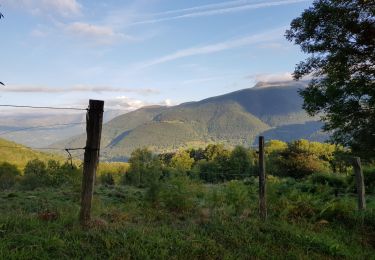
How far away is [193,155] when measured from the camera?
424 feet

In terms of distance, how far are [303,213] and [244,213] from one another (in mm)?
2325

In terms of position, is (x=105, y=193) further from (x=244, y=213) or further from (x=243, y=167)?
(x=243, y=167)

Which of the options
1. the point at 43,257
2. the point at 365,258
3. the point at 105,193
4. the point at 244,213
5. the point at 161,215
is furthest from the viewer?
the point at 105,193

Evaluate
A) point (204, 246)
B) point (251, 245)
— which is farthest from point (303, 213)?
point (204, 246)

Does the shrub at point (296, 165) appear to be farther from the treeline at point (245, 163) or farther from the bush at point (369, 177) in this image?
the bush at point (369, 177)

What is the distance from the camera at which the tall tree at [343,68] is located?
680 inches

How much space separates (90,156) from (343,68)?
13.3 meters

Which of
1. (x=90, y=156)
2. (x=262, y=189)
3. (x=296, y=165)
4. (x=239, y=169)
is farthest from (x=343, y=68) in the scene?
(x=239, y=169)

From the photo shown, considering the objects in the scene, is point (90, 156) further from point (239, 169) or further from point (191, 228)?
Result: point (239, 169)

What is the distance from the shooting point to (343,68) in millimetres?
18203

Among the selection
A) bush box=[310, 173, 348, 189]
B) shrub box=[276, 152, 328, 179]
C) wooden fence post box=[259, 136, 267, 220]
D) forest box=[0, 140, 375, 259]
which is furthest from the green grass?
shrub box=[276, 152, 328, 179]

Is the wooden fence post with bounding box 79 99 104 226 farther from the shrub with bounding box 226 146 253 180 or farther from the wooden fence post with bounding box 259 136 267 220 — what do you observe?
the shrub with bounding box 226 146 253 180

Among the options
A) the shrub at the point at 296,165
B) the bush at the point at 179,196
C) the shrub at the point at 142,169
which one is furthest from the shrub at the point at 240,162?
the bush at the point at 179,196

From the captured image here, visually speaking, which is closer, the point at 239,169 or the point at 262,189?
the point at 262,189
